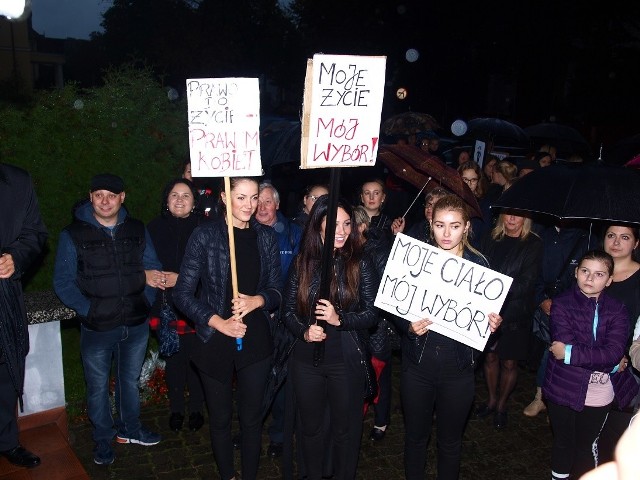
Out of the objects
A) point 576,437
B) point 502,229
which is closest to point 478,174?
point 502,229

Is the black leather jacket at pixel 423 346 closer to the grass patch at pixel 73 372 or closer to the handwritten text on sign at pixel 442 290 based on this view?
the handwritten text on sign at pixel 442 290

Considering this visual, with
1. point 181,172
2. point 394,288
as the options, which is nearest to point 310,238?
point 394,288

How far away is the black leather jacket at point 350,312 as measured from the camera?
4.14 metres

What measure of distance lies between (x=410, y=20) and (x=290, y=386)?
106 feet

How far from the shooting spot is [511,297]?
543 cm

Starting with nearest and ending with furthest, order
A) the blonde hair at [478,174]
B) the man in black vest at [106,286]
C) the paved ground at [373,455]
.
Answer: the man in black vest at [106,286] < the paved ground at [373,455] < the blonde hair at [478,174]

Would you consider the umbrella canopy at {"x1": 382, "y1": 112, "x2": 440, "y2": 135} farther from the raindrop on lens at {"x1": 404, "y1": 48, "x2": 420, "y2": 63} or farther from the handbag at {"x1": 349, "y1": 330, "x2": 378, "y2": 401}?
the raindrop on lens at {"x1": 404, "y1": 48, "x2": 420, "y2": 63}

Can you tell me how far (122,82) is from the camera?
6125mm

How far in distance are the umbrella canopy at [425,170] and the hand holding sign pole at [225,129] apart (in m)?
2.41

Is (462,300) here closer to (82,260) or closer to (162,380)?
(82,260)

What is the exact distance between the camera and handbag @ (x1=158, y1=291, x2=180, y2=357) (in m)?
5.20

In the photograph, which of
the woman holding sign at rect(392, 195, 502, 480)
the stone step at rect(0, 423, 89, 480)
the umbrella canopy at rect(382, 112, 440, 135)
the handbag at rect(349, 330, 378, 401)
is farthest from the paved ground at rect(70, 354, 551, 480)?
the umbrella canopy at rect(382, 112, 440, 135)

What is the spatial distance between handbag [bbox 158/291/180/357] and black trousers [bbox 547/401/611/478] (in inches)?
128

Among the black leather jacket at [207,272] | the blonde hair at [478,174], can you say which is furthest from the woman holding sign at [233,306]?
Answer: the blonde hair at [478,174]
